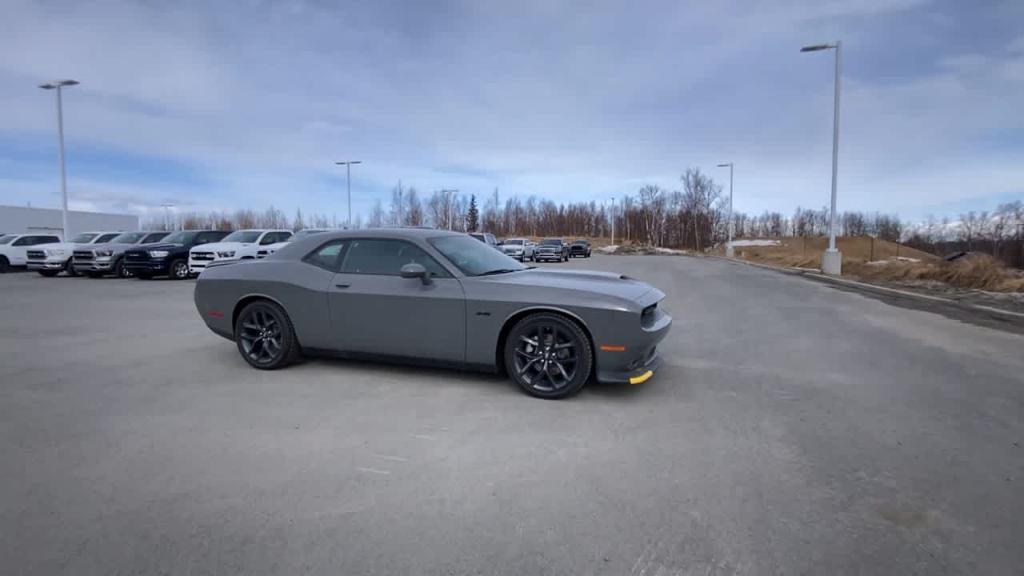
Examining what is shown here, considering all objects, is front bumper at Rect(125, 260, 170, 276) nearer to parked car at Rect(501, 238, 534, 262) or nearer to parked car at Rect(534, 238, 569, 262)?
parked car at Rect(501, 238, 534, 262)

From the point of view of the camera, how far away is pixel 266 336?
553 centimetres

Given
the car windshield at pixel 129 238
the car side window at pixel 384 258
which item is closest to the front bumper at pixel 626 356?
the car side window at pixel 384 258

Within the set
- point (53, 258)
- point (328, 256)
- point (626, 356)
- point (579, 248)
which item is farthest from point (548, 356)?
point (579, 248)

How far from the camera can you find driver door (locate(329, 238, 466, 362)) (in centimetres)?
486

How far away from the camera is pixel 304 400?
4523mm

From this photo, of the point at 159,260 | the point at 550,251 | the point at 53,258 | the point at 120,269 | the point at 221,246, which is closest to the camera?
the point at 221,246

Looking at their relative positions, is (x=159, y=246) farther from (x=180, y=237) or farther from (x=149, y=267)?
(x=180, y=237)

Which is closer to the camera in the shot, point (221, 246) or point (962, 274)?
point (962, 274)

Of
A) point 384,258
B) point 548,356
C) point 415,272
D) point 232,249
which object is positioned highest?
point 232,249

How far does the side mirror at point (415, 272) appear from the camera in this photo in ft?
15.6

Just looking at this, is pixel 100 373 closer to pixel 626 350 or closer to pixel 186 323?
pixel 186 323

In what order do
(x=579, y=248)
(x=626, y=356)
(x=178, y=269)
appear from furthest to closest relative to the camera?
(x=579, y=248), (x=178, y=269), (x=626, y=356)

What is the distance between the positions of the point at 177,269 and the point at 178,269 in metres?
0.03

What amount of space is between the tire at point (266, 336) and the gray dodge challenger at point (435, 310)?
1 centimetres
